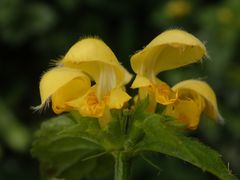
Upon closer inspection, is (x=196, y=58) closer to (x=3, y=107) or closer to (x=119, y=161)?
(x=119, y=161)

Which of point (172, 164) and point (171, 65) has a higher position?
point (171, 65)

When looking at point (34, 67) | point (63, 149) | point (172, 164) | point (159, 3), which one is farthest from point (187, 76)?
point (63, 149)

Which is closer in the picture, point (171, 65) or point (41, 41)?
point (171, 65)

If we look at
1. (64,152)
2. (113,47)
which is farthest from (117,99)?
(113,47)

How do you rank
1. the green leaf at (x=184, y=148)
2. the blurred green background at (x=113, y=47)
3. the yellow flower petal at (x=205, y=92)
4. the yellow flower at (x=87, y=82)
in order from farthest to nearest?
the blurred green background at (x=113, y=47) < the yellow flower petal at (x=205, y=92) < the yellow flower at (x=87, y=82) < the green leaf at (x=184, y=148)

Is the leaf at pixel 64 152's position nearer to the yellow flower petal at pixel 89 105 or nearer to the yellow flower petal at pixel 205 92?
the yellow flower petal at pixel 89 105

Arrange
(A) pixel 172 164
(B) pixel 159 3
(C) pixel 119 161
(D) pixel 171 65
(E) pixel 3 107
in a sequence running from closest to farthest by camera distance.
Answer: (C) pixel 119 161, (D) pixel 171 65, (E) pixel 3 107, (A) pixel 172 164, (B) pixel 159 3

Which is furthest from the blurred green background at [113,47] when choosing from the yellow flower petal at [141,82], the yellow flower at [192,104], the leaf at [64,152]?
the yellow flower petal at [141,82]
